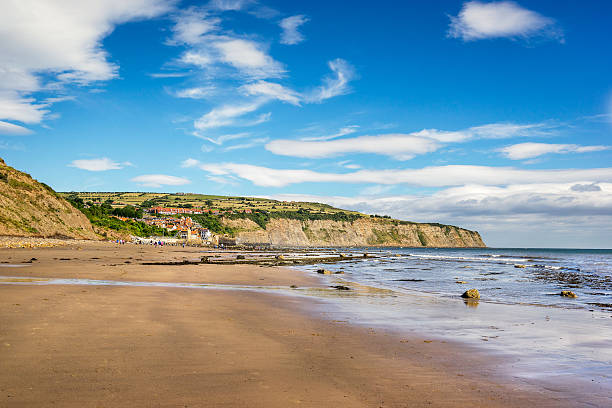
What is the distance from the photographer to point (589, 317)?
16.2 m

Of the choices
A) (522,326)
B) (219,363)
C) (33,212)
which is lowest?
(522,326)

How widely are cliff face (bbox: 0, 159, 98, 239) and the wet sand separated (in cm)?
6137

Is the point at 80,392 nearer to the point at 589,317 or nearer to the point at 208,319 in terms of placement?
the point at 208,319

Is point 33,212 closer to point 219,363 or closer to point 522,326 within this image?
point 219,363

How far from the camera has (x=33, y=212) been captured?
71.9 m

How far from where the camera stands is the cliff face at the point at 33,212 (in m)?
65.2

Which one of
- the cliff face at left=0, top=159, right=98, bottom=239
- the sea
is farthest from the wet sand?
the cliff face at left=0, top=159, right=98, bottom=239

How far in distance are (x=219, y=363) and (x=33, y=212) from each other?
3097 inches

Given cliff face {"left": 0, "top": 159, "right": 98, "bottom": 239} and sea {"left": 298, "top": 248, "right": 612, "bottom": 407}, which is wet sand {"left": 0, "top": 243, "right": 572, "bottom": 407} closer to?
sea {"left": 298, "top": 248, "right": 612, "bottom": 407}

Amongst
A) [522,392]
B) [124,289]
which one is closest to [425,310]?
[522,392]

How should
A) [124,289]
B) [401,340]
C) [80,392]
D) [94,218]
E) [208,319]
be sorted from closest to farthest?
[80,392]
[401,340]
[208,319]
[124,289]
[94,218]

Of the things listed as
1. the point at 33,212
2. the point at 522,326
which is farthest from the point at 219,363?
the point at 33,212

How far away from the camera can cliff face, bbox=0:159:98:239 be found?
65250 millimetres

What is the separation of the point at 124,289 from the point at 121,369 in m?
12.6
